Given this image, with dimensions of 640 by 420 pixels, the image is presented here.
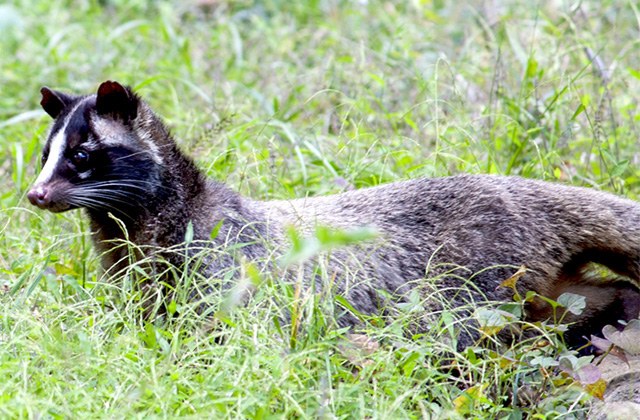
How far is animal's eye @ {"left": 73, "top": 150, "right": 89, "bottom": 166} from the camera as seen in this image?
3.61 m

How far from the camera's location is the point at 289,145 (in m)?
5.36

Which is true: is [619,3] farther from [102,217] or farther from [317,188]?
[102,217]

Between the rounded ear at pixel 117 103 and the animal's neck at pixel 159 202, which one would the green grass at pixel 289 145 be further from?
the rounded ear at pixel 117 103

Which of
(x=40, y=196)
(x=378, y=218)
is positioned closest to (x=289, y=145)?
(x=378, y=218)

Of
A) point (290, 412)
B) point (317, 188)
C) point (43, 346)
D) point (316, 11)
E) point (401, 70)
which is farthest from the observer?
point (316, 11)

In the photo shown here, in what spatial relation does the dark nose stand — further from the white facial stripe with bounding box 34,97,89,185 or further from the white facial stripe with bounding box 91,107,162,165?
the white facial stripe with bounding box 91,107,162,165

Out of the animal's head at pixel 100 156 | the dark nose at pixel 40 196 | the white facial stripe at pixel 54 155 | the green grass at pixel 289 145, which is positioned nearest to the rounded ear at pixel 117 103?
the animal's head at pixel 100 156

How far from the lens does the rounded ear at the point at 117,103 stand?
3686 millimetres

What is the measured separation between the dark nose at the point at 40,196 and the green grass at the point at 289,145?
0.21 m

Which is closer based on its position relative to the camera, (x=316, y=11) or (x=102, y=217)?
(x=102, y=217)

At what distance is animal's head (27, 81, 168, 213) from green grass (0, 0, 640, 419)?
217 mm

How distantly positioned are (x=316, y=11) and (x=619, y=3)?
2982 mm

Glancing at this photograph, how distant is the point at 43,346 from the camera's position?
9.73 ft

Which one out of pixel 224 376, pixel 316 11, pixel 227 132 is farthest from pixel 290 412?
pixel 316 11
